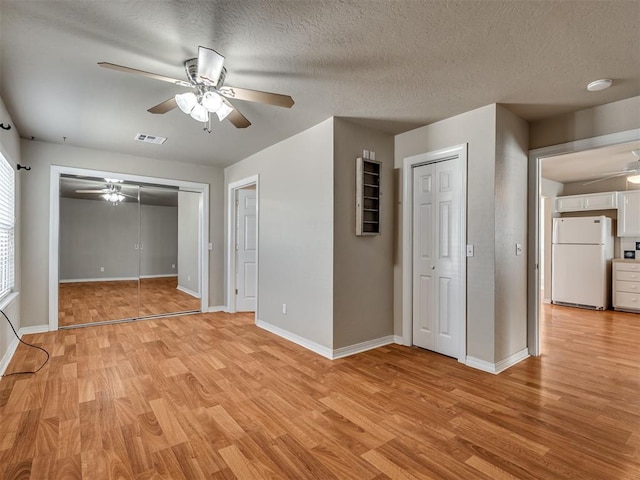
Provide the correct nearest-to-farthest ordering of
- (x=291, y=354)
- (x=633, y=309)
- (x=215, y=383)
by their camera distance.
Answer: (x=215, y=383) → (x=291, y=354) → (x=633, y=309)

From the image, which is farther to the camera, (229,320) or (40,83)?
(229,320)

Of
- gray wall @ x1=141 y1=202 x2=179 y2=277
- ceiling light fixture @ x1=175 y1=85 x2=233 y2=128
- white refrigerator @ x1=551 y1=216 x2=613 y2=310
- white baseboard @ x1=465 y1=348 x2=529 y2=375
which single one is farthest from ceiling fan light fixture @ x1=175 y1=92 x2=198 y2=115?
white refrigerator @ x1=551 y1=216 x2=613 y2=310

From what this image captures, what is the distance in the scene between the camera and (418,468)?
1821 mm

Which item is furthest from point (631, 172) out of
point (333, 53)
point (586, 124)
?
point (333, 53)

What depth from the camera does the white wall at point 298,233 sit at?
142 inches

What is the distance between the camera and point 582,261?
20.0 ft

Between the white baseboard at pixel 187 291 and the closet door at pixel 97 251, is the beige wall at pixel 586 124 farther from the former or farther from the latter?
the closet door at pixel 97 251

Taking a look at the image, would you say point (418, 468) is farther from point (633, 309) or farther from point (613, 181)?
point (613, 181)

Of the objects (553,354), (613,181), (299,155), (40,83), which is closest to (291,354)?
(299,155)

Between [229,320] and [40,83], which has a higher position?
[40,83]

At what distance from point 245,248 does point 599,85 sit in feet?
15.9

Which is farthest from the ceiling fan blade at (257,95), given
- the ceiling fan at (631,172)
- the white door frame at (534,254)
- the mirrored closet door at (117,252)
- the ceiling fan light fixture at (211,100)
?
the ceiling fan at (631,172)

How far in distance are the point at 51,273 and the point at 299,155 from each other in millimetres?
3638

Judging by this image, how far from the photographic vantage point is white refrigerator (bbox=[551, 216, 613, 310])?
5.89 metres
